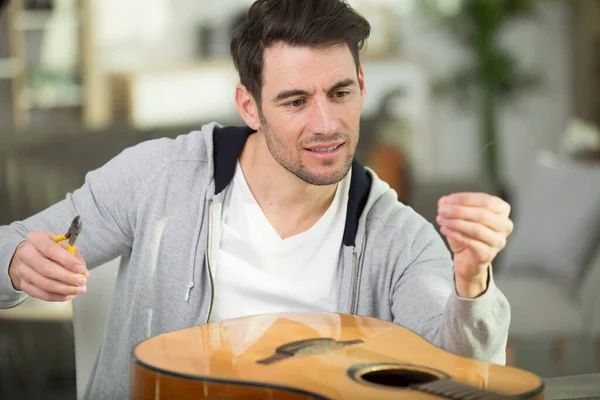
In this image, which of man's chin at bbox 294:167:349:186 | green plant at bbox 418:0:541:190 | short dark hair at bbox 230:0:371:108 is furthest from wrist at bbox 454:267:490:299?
green plant at bbox 418:0:541:190

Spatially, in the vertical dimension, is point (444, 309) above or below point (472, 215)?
below

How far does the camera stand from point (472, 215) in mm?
885

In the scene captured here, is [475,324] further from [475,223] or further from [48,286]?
[48,286]

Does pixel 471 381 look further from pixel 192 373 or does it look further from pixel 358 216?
pixel 358 216

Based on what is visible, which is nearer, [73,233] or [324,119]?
[73,233]

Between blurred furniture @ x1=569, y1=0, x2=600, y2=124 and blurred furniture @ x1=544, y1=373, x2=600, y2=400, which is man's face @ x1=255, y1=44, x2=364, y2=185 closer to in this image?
blurred furniture @ x1=544, y1=373, x2=600, y2=400

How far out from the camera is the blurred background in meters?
2.43

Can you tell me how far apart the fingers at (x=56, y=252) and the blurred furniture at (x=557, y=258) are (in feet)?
5.50

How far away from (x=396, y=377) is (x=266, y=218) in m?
0.45

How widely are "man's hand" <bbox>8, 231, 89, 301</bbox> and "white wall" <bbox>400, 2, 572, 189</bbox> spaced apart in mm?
4589

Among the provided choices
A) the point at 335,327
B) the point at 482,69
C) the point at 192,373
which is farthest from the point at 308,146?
the point at 482,69

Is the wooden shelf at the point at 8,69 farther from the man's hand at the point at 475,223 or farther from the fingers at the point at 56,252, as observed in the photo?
the man's hand at the point at 475,223

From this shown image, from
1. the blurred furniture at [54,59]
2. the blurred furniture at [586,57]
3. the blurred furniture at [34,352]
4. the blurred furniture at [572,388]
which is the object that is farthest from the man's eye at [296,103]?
the blurred furniture at [586,57]

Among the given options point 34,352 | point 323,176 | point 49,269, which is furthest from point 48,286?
point 34,352
